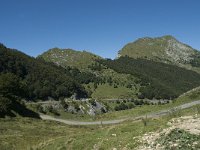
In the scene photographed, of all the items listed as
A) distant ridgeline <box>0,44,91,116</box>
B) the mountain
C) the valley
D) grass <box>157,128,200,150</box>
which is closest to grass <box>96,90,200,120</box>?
the valley

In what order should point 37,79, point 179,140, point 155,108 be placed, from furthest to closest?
1. point 37,79
2. point 155,108
3. point 179,140

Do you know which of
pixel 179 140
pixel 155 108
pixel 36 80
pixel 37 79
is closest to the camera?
pixel 179 140

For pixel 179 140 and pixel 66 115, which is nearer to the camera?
pixel 179 140

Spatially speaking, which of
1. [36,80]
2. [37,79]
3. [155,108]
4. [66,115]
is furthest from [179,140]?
[37,79]

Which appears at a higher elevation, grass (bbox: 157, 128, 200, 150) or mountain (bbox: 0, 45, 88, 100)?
mountain (bbox: 0, 45, 88, 100)

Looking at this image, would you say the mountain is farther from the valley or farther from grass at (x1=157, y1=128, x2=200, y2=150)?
grass at (x1=157, y1=128, x2=200, y2=150)

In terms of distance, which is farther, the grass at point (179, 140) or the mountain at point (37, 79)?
the mountain at point (37, 79)

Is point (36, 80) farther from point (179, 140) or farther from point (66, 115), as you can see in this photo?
point (179, 140)

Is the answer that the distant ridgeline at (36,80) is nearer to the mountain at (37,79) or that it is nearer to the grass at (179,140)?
the mountain at (37,79)

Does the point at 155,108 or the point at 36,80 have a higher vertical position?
the point at 36,80

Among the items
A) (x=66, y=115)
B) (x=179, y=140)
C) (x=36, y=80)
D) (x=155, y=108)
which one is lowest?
(x=66, y=115)

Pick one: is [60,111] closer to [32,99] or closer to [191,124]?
[32,99]

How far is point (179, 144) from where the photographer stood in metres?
21.8

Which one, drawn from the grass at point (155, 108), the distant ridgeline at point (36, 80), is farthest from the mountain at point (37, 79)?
the grass at point (155, 108)
